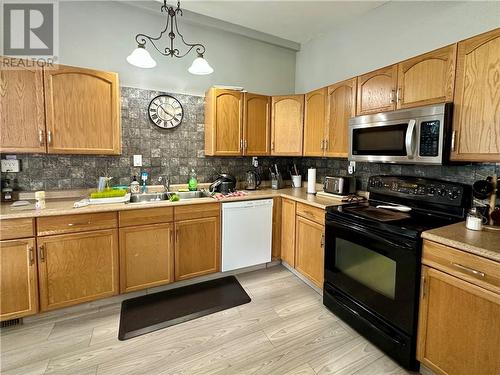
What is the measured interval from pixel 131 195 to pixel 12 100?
3.89 feet

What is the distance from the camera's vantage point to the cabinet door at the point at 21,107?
76.9 inches

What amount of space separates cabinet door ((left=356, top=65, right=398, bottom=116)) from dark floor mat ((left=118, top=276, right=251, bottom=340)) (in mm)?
2105

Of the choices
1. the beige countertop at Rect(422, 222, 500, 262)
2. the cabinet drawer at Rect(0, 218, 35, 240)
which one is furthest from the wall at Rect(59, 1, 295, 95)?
the beige countertop at Rect(422, 222, 500, 262)

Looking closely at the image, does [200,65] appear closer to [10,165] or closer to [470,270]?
[10,165]

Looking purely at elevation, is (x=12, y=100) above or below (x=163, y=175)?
above

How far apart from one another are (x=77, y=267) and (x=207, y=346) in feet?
4.09

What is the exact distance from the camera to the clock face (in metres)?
2.74

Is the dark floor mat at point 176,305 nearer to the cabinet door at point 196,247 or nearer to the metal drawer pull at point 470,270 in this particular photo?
the cabinet door at point 196,247

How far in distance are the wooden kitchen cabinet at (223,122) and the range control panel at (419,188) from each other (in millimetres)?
1550

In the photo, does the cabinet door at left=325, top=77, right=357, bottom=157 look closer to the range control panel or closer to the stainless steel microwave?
the stainless steel microwave

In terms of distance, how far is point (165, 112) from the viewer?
2.81m

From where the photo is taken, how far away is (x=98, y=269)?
6.95 feet

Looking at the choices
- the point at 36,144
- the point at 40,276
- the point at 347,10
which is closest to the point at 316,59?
the point at 347,10

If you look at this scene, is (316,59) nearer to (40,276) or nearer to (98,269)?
(98,269)
